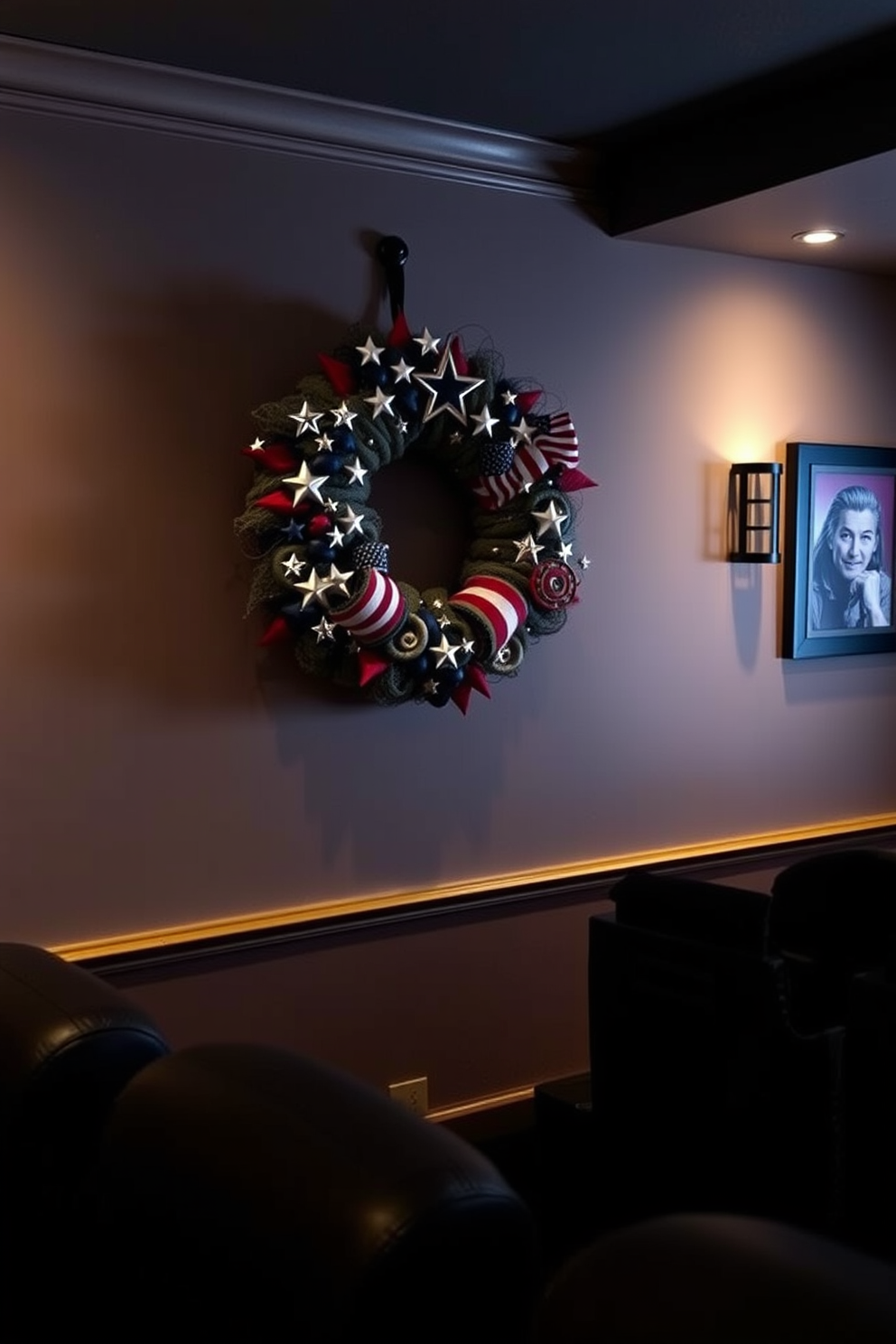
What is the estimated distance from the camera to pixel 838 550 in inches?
148

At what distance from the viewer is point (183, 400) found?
2.75m

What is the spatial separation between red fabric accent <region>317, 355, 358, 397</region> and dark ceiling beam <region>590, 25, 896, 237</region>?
876 mm

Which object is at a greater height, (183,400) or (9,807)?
(183,400)

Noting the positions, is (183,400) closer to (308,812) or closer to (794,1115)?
(308,812)

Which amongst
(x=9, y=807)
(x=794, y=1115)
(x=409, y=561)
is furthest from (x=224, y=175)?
(x=794, y=1115)

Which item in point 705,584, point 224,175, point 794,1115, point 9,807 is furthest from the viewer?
point 705,584

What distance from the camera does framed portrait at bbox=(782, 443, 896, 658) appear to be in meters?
3.67

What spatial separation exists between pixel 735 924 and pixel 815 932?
0.51 m

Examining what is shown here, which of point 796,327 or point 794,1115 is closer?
point 794,1115

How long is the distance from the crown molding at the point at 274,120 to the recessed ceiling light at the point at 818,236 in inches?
21.5

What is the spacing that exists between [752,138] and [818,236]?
20.2 inches

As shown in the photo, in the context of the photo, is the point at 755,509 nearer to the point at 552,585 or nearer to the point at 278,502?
the point at 552,585

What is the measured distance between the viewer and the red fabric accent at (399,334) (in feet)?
9.32

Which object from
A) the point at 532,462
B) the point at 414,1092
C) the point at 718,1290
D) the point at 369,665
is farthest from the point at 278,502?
the point at 718,1290
